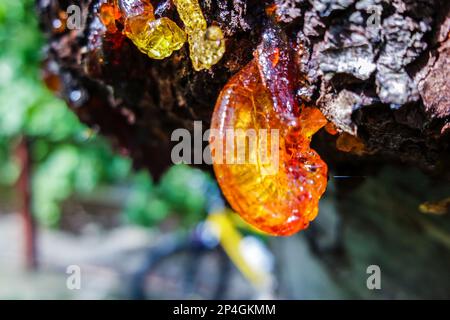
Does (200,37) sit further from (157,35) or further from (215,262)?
(215,262)

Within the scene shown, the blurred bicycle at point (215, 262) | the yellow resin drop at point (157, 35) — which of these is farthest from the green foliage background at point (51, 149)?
the yellow resin drop at point (157, 35)

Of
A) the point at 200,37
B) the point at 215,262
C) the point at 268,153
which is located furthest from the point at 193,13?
the point at 215,262

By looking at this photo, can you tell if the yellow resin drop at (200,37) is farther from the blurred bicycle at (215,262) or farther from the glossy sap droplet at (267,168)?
the blurred bicycle at (215,262)

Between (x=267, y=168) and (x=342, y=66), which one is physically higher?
(x=342, y=66)

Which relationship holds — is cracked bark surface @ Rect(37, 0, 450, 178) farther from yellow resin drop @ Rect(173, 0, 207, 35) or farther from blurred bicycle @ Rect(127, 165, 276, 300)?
blurred bicycle @ Rect(127, 165, 276, 300)

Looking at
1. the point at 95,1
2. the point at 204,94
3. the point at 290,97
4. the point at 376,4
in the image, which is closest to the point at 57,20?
the point at 95,1

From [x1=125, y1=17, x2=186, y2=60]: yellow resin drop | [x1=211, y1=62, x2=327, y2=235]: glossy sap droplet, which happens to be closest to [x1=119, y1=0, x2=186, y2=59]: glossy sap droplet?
[x1=125, y1=17, x2=186, y2=60]: yellow resin drop
